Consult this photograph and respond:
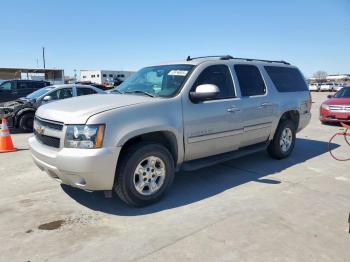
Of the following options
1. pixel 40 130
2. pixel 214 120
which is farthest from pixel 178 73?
pixel 40 130

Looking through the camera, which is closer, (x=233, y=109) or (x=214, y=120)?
(x=214, y=120)

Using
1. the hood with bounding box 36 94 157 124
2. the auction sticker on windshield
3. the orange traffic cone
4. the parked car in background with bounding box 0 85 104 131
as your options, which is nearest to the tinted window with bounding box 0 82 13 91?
the parked car in background with bounding box 0 85 104 131

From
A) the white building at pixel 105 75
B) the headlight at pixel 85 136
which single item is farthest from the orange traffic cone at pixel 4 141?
the white building at pixel 105 75

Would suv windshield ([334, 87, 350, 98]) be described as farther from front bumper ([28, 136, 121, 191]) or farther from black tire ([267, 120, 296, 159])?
front bumper ([28, 136, 121, 191])

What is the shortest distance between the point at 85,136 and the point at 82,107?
0.48m

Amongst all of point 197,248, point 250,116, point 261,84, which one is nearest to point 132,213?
point 197,248

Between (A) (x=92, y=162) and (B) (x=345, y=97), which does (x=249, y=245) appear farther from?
(B) (x=345, y=97)

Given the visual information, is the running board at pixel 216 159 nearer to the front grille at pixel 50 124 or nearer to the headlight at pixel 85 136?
the headlight at pixel 85 136

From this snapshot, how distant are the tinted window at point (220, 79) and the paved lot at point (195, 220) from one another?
142 centimetres

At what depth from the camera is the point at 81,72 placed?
66.1 metres

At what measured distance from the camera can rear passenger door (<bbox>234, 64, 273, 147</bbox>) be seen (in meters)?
5.22

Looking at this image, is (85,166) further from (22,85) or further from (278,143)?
(22,85)

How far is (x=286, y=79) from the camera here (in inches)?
255

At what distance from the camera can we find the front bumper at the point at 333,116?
10953 mm
